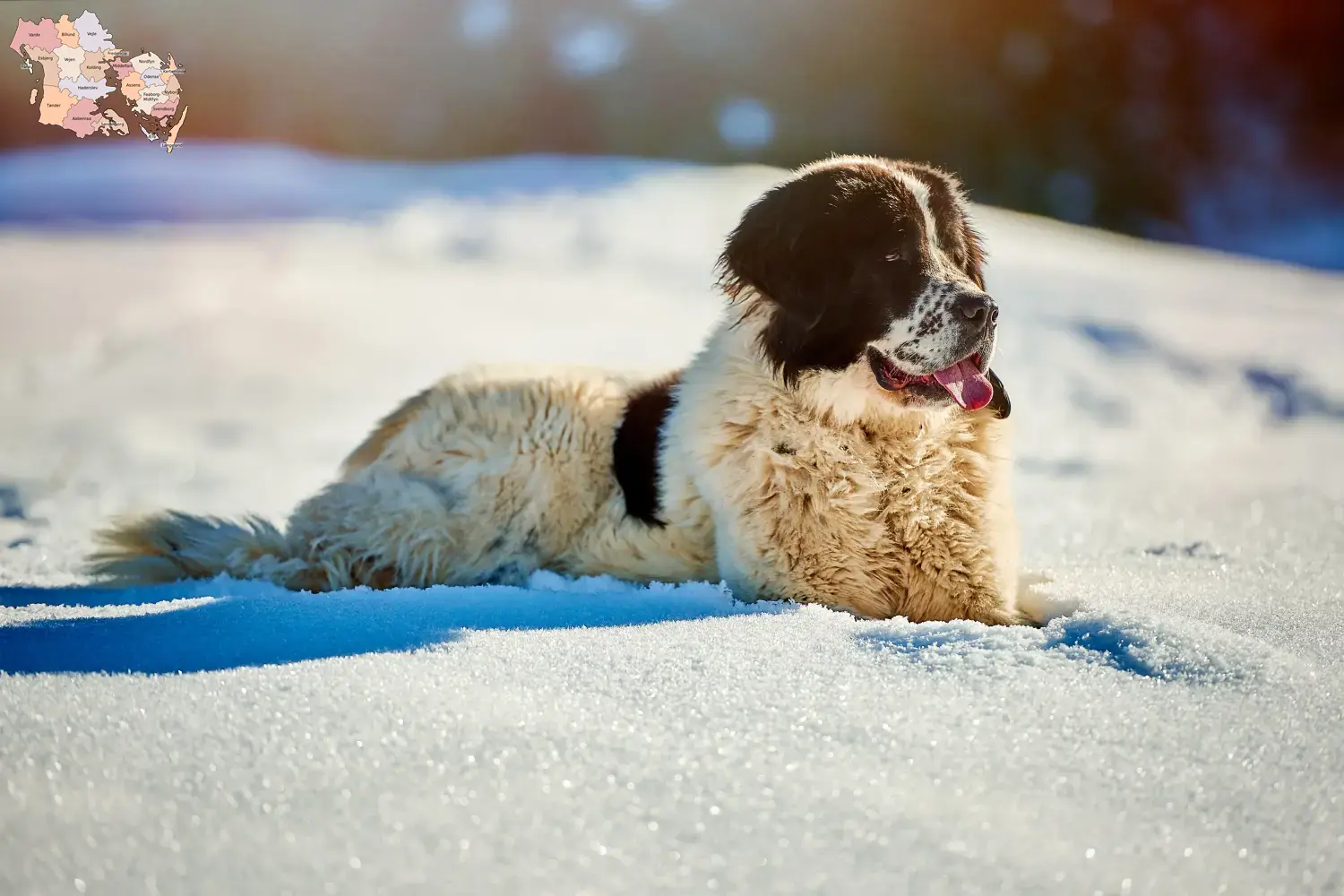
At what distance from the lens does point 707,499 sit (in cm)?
331

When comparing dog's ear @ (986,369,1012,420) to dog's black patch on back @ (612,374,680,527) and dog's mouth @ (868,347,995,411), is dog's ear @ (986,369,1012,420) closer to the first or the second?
dog's mouth @ (868,347,995,411)

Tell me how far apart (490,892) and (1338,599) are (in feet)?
9.42

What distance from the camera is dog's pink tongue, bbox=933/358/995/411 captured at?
9.89 ft

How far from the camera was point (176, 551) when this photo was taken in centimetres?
373

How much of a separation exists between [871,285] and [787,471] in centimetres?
60

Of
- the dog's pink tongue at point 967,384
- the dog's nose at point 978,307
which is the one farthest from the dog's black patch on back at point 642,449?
the dog's nose at point 978,307

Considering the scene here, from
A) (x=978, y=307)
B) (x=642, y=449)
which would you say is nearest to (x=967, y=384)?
(x=978, y=307)

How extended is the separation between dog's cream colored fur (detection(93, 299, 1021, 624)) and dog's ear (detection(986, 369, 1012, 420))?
0.10ft

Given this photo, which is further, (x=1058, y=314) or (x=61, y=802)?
(x=1058, y=314)

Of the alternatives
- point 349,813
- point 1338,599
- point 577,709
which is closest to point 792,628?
point 577,709

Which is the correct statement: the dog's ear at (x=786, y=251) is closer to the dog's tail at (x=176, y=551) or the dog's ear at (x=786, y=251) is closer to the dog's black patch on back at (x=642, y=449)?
the dog's black patch on back at (x=642, y=449)

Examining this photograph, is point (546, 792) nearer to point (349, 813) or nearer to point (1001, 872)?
point (349, 813)

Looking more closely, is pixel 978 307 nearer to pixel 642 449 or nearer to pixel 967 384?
pixel 967 384

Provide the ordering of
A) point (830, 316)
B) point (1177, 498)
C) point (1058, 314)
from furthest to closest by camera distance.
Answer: point (1058, 314) < point (1177, 498) < point (830, 316)
